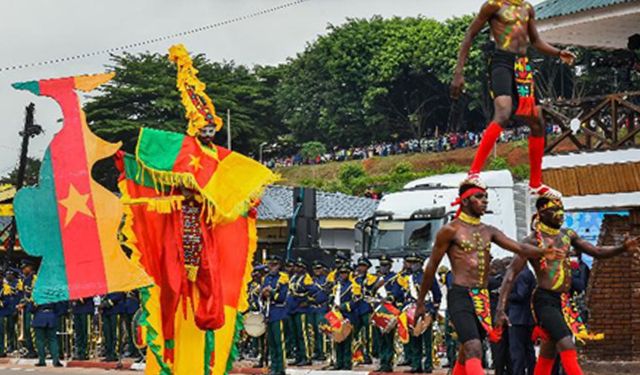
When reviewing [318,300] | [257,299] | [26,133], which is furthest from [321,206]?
[318,300]

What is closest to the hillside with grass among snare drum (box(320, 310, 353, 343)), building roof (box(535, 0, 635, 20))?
building roof (box(535, 0, 635, 20))

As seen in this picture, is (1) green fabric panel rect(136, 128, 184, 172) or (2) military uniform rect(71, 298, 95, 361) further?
(2) military uniform rect(71, 298, 95, 361)

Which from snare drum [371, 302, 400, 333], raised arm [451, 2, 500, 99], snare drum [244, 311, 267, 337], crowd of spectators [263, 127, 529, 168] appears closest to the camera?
raised arm [451, 2, 500, 99]

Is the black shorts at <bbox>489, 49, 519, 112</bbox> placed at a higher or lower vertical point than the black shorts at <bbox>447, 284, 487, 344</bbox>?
higher

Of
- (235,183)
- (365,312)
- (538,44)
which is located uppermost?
(538,44)

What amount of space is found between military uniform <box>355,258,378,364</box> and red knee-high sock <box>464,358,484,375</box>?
9032 millimetres

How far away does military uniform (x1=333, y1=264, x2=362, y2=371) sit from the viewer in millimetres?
19547

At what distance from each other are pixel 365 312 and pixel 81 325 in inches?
238

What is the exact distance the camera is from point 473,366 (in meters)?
10.1

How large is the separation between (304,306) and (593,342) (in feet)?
16.0

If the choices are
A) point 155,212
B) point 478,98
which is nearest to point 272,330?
point 155,212

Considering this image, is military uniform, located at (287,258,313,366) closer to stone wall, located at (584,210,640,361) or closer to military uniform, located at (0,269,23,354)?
stone wall, located at (584,210,640,361)

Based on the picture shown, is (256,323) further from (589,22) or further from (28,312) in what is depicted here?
(589,22)

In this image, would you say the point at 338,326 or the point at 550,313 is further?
the point at 338,326
